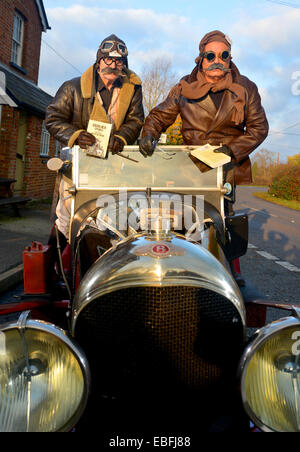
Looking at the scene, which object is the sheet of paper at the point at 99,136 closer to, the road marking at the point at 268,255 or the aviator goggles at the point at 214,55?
the aviator goggles at the point at 214,55

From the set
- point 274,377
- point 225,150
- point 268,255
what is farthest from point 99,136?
point 268,255

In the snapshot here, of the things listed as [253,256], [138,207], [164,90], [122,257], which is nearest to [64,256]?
[138,207]

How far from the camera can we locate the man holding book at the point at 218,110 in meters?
3.55

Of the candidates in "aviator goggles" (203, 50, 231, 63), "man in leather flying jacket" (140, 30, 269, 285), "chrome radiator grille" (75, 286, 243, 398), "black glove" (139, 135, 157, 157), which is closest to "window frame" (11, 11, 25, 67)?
"man in leather flying jacket" (140, 30, 269, 285)

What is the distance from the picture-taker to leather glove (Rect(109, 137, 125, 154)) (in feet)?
10.9

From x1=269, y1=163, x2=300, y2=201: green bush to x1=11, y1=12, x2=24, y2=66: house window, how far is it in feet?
57.8

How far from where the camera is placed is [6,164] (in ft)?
36.9

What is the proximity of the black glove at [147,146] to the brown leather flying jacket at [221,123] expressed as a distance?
0.35 m

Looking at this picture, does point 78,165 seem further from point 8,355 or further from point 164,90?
point 164,90

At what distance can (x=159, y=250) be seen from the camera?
5.55 ft

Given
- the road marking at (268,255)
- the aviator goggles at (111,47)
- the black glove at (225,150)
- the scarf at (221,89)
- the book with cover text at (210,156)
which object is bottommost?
the road marking at (268,255)

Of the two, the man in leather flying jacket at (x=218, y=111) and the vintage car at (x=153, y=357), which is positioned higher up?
the man in leather flying jacket at (x=218, y=111)

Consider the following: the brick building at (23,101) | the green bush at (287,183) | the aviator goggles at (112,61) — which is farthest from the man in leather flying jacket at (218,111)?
the green bush at (287,183)
